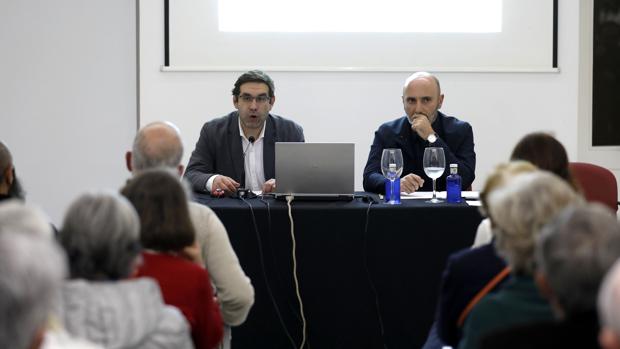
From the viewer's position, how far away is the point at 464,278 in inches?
81.0

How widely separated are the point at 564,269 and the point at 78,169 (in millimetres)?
4589

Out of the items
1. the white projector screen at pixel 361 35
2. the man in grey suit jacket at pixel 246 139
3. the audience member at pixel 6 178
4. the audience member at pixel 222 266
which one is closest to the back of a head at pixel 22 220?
the audience member at pixel 222 266

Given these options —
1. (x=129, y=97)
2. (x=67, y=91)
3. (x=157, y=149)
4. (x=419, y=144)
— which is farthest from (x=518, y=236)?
(x=67, y=91)

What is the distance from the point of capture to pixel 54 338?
1.37 m

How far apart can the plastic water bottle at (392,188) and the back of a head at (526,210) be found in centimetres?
168

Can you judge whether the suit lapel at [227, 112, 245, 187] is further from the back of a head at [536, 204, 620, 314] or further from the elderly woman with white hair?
the back of a head at [536, 204, 620, 314]

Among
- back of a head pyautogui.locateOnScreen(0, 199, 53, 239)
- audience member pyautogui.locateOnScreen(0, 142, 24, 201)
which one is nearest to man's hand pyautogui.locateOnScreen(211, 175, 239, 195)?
audience member pyautogui.locateOnScreen(0, 142, 24, 201)

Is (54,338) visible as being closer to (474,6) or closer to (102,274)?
(102,274)

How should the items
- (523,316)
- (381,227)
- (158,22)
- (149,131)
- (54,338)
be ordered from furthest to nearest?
1. (158,22)
2. (381,227)
3. (149,131)
4. (523,316)
5. (54,338)

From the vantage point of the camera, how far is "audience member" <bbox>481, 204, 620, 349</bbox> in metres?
1.36

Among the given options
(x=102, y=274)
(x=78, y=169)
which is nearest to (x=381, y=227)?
(x=102, y=274)

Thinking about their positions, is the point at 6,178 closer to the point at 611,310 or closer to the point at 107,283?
the point at 107,283

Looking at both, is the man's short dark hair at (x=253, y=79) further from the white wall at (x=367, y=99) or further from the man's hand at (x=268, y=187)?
the white wall at (x=367, y=99)

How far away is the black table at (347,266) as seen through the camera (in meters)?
3.36
